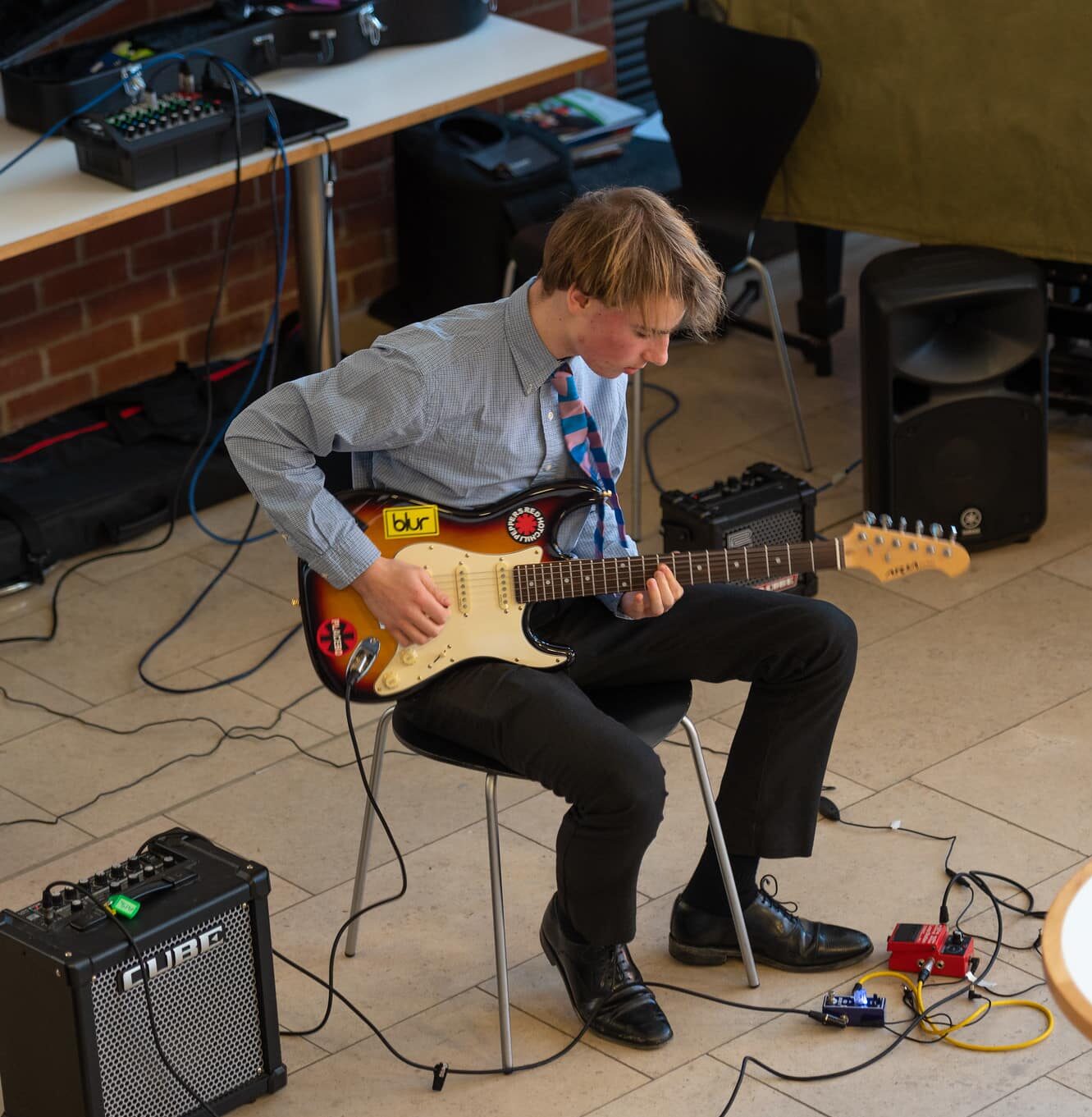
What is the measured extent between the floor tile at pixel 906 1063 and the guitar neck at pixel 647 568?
0.62 meters

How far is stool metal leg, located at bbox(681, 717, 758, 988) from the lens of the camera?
8.21ft

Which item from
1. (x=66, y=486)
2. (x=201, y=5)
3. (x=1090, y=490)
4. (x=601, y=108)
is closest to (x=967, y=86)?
(x=1090, y=490)

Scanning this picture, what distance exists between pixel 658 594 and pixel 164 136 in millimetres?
1591

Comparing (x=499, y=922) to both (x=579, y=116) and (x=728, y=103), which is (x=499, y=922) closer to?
(x=728, y=103)

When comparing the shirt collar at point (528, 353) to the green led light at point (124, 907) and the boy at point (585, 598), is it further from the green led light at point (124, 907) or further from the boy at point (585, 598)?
the green led light at point (124, 907)

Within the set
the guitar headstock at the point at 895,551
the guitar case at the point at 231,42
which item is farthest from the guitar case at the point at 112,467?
the guitar headstock at the point at 895,551

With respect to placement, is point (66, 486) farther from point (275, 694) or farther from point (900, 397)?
point (900, 397)

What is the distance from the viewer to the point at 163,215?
4.38 meters

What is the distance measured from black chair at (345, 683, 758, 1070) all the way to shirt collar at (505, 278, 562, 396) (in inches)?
17.2

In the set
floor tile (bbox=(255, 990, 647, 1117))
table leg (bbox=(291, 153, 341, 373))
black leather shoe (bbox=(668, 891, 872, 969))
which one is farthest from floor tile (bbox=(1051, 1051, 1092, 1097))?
table leg (bbox=(291, 153, 341, 373))

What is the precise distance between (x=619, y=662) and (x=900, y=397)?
1407 mm

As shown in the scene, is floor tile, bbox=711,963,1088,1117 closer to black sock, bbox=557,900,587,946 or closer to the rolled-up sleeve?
black sock, bbox=557,900,587,946

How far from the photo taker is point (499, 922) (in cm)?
245

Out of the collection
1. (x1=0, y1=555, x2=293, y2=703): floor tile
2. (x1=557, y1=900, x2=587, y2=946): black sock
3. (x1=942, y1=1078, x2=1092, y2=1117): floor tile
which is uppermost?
(x1=557, y1=900, x2=587, y2=946): black sock
